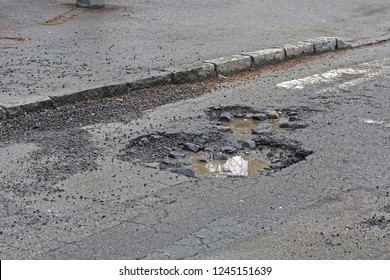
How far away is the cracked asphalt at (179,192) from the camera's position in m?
4.88

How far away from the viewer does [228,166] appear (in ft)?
21.1

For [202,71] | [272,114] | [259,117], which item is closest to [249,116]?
[259,117]

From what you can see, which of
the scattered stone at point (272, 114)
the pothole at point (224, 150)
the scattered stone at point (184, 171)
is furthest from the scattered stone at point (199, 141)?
the scattered stone at point (272, 114)

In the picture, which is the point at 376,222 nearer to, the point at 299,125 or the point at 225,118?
the point at 299,125

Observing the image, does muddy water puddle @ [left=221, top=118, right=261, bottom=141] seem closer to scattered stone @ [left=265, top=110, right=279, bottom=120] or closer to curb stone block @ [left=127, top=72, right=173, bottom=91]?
scattered stone @ [left=265, top=110, right=279, bottom=120]

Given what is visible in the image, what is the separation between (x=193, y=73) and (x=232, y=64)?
0.77m

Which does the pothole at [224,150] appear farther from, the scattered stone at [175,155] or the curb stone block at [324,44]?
the curb stone block at [324,44]

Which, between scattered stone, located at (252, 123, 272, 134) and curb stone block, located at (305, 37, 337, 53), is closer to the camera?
scattered stone, located at (252, 123, 272, 134)

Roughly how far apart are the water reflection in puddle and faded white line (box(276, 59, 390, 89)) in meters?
2.94

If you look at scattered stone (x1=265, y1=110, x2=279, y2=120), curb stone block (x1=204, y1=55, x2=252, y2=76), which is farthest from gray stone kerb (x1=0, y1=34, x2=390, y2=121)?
scattered stone (x1=265, y1=110, x2=279, y2=120)

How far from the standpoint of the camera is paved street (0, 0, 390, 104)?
9156mm

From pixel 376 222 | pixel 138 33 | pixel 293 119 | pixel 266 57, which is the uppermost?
pixel 376 222

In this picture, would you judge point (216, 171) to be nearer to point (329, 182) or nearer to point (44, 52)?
point (329, 182)

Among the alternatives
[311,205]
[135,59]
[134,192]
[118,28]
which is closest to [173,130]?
[134,192]
